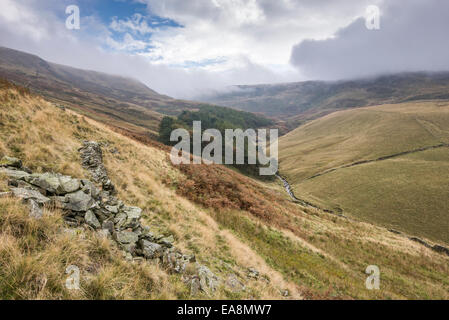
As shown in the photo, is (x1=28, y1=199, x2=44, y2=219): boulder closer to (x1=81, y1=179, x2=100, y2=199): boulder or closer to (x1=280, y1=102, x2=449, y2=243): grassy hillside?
(x1=81, y1=179, x2=100, y2=199): boulder

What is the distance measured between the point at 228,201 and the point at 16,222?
48.8ft

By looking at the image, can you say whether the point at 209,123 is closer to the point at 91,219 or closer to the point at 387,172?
the point at 387,172

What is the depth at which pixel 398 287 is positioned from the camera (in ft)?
45.4

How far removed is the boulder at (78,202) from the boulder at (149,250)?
82.1 inches

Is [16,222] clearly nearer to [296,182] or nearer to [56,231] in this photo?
[56,231]

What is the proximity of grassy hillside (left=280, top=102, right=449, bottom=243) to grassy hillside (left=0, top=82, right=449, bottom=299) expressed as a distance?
2300cm

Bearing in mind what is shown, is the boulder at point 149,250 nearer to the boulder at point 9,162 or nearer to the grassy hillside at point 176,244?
the grassy hillside at point 176,244

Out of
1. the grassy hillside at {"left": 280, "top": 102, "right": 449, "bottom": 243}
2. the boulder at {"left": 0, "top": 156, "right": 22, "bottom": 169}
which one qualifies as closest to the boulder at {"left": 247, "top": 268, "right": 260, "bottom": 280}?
the boulder at {"left": 0, "top": 156, "right": 22, "bottom": 169}

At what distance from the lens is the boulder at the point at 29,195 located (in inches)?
195

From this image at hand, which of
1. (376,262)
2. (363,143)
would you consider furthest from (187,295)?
(363,143)

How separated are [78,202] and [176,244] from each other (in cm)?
447

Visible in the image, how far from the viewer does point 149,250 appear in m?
6.32

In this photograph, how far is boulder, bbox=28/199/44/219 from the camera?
455 cm

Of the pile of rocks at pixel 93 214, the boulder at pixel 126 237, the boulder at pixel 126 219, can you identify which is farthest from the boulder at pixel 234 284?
the boulder at pixel 126 219
